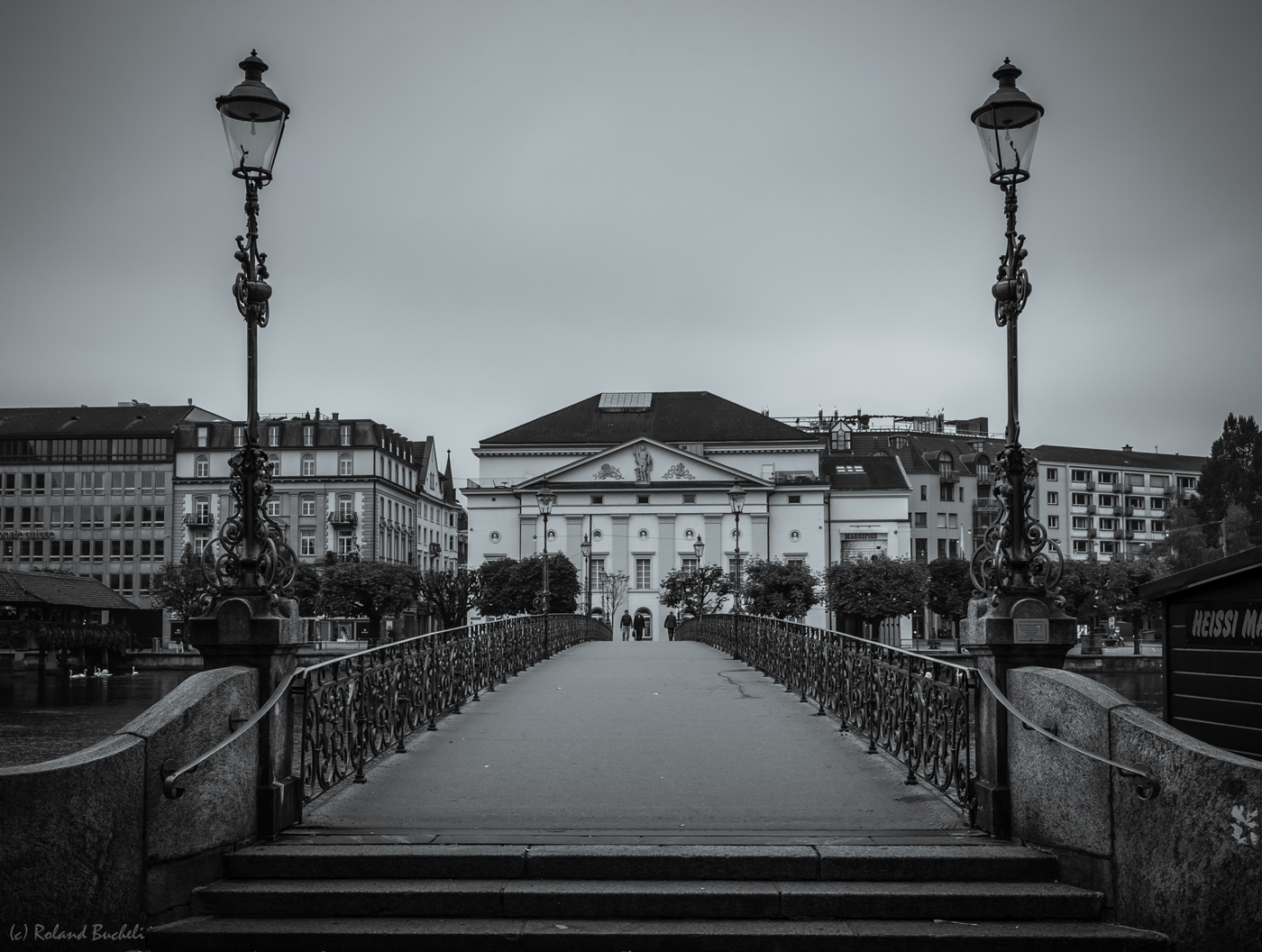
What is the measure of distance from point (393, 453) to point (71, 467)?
2329cm

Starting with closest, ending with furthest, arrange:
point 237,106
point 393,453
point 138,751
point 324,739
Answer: point 138,751 < point 237,106 < point 324,739 < point 393,453

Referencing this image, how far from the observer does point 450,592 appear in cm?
7481

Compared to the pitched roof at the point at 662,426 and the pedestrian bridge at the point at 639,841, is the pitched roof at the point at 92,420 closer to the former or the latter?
the pitched roof at the point at 662,426

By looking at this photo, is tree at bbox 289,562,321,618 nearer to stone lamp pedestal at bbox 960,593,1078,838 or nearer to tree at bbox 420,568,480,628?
tree at bbox 420,568,480,628

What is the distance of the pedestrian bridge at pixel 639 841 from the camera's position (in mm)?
6055

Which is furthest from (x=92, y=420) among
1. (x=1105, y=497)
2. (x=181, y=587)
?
(x=1105, y=497)

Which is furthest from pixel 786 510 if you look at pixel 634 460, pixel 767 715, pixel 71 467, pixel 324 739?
pixel 324 739

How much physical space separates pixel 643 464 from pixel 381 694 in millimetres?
75124

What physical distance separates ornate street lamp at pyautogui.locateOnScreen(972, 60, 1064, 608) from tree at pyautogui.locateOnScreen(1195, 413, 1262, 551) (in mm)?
85344

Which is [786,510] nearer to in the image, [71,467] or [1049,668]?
[71,467]

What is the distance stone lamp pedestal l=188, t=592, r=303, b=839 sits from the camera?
299 inches

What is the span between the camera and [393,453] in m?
96.2

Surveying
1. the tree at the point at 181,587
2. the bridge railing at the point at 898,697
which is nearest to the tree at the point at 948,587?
the tree at the point at 181,587

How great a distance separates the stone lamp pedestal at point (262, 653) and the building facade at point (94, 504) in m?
86.4
